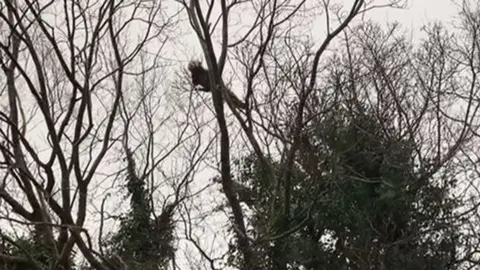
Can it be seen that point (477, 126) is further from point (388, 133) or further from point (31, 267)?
point (31, 267)

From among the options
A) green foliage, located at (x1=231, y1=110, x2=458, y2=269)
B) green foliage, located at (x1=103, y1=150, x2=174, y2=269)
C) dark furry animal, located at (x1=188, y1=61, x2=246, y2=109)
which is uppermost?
dark furry animal, located at (x1=188, y1=61, x2=246, y2=109)

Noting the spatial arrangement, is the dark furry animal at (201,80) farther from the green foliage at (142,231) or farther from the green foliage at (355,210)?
the green foliage at (142,231)

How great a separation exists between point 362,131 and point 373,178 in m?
0.68

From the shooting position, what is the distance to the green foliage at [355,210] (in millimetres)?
9359

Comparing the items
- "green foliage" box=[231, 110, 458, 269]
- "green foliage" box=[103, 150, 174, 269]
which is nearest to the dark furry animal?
"green foliage" box=[231, 110, 458, 269]

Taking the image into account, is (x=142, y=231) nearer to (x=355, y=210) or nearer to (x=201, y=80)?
(x=201, y=80)

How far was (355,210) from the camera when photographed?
959cm

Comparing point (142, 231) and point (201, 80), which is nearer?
point (201, 80)

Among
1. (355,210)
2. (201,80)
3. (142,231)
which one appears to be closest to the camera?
(355,210)

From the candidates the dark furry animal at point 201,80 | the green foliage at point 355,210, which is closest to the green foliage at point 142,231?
the dark furry animal at point 201,80

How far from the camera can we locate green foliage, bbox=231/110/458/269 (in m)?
9.36

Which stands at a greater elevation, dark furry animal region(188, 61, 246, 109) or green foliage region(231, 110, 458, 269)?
dark furry animal region(188, 61, 246, 109)

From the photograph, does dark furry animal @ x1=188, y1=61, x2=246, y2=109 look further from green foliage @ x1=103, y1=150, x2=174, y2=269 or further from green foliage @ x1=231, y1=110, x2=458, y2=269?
green foliage @ x1=103, y1=150, x2=174, y2=269

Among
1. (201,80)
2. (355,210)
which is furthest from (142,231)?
(355,210)
